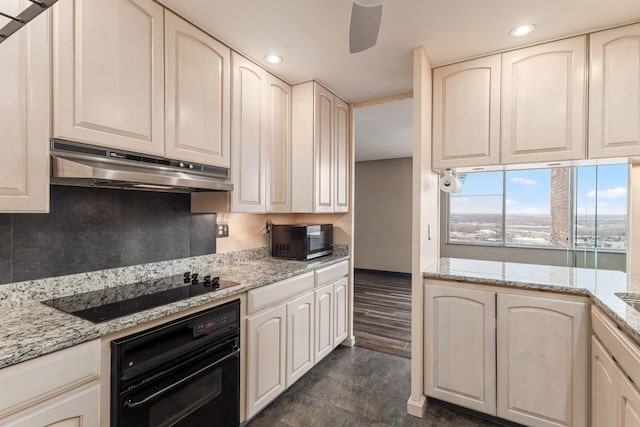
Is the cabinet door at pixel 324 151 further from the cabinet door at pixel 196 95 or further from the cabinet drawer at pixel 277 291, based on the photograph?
the cabinet door at pixel 196 95

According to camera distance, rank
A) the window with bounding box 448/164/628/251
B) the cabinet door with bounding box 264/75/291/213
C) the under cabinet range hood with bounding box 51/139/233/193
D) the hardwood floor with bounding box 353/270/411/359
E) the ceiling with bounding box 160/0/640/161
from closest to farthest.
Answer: the under cabinet range hood with bounding box 51/139/233/193 → the ceiling with bounding box 160/0/640/161 → the cabinet door with bounding box 264/75/291/213 → the hardwood floor with bounding box 353/270/411/359 → the window with bounding box 448/164/628/251

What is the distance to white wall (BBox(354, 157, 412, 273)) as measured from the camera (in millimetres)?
6336

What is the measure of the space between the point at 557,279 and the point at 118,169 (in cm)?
248

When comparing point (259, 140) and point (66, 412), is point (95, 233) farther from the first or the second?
point (259, 140)

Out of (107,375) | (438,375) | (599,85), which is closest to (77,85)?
(107,375)

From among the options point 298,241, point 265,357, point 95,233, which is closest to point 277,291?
point 265,357

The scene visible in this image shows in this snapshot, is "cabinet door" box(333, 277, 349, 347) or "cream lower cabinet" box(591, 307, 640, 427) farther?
"cabinet door" box(333, 277, 349, 347)

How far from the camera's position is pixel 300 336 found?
2.35 metres

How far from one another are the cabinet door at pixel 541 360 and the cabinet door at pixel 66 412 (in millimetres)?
2057

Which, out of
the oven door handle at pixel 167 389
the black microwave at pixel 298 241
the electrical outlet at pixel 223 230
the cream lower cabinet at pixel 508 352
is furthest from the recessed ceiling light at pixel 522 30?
the oven door handle at pixel 167 389

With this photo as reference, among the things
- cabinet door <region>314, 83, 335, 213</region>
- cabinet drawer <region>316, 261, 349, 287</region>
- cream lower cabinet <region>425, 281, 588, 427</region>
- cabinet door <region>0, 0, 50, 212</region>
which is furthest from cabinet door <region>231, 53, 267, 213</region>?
cream lower cabinet <region>425, 281, 588, 427</region>

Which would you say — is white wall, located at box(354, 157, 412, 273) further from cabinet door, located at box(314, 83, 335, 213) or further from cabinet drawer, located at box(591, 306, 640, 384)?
cabinet drawer, located at box(591, 306, 640, 384)

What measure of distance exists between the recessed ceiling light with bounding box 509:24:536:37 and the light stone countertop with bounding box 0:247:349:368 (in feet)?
6.51

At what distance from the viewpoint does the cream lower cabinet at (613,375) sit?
1197 millimetres
